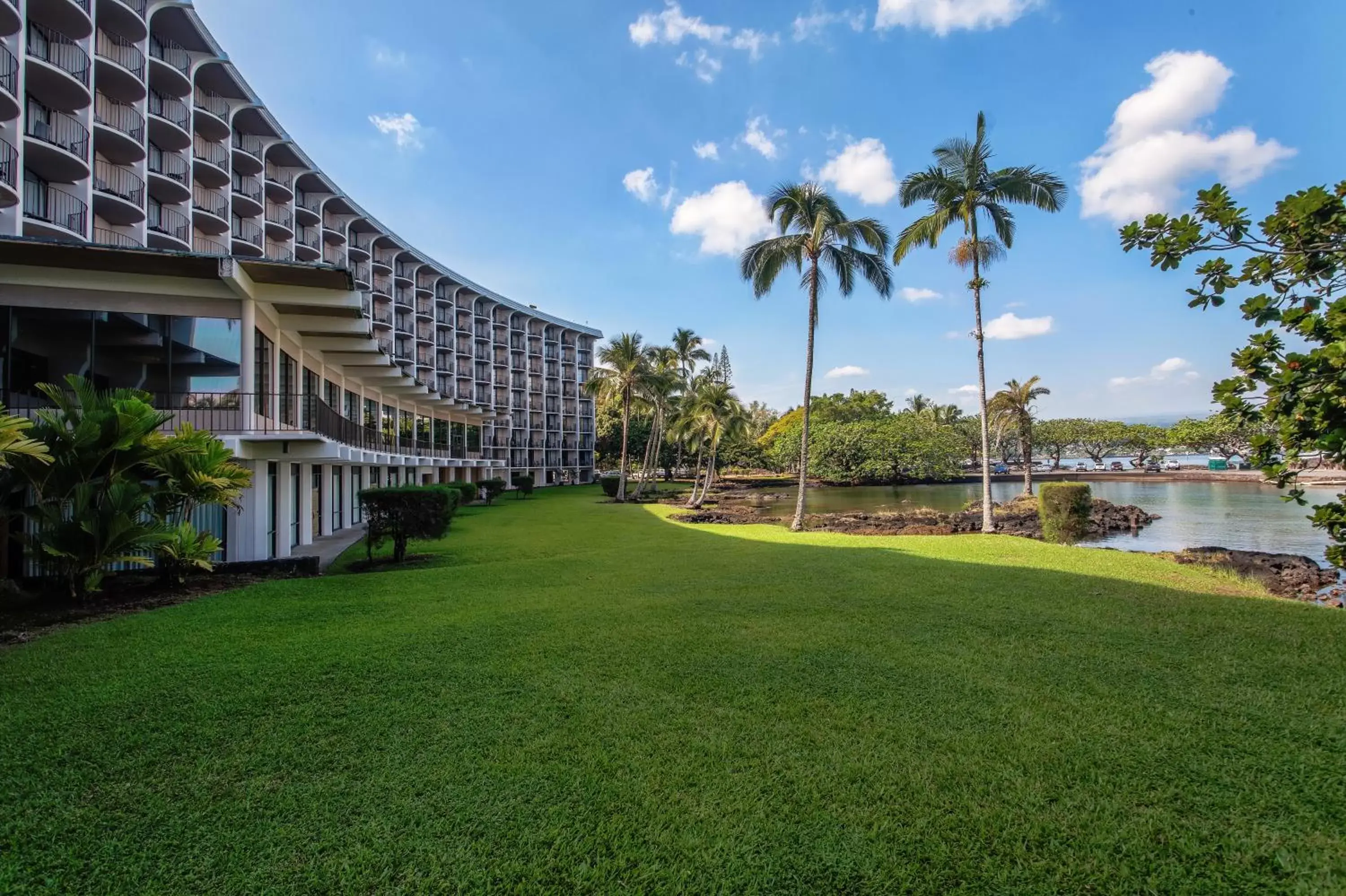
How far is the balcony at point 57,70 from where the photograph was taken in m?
18.6

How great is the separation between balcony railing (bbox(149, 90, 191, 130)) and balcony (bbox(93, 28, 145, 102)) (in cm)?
171

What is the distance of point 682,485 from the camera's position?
56.0m

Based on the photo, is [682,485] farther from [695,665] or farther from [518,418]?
[695,665]

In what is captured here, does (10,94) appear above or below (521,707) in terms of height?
above

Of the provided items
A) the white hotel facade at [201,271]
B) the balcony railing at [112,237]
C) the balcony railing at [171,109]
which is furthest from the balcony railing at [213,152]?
the balcony railing at [112,237]

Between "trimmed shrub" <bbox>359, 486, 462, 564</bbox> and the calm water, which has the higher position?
"trimmed shrub" <bbox>359, 486, 462, 564</bbox>

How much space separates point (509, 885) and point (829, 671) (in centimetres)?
307

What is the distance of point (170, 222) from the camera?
25.1 meters

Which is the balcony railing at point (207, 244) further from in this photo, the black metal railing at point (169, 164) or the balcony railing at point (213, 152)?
the balcony railing at point (213, 152)

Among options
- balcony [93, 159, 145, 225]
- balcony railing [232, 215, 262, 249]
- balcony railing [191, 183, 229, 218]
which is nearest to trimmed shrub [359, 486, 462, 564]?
balcony [93, 159, 145, 225]

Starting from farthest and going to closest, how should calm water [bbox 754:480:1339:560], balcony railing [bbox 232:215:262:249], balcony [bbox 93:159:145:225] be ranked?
balcony railing [bbox 232:215:262:249] → balcony [bbox 93:159:145:225] → calm water [bbox 754:480:1339:560]

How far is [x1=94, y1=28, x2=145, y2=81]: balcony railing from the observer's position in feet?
73.0

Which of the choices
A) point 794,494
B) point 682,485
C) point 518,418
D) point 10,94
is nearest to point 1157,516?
point 794,494

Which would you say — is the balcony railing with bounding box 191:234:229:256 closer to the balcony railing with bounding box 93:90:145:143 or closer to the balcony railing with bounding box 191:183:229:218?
the balcony railing with bounding box 191:183:229:218
